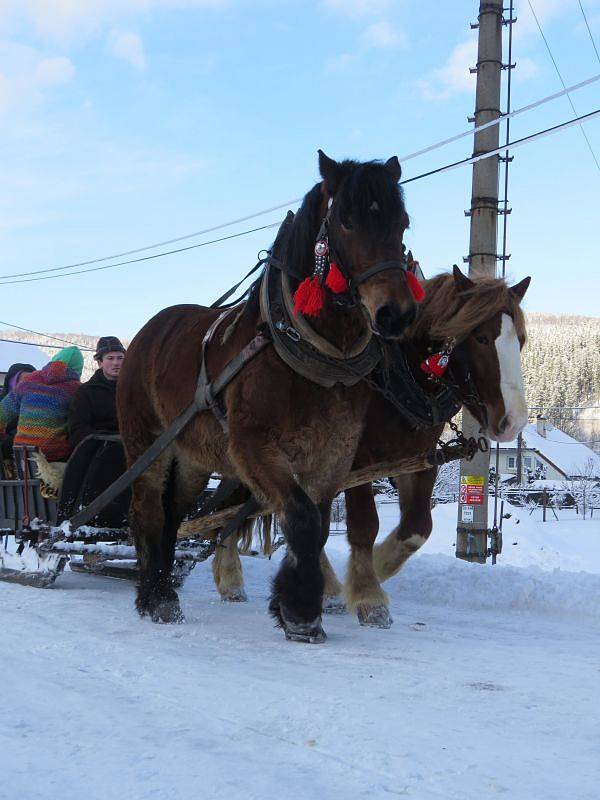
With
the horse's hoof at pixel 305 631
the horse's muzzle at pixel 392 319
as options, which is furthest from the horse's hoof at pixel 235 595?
the horse's muzzle at pixel 392 319

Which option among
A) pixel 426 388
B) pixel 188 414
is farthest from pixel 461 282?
pixel 188 414

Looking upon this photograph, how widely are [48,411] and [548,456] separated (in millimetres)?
65444

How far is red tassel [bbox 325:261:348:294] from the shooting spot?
3.88 meters

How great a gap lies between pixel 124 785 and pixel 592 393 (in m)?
113

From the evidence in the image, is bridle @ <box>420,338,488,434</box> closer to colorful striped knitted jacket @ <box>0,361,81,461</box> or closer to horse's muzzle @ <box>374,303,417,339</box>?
horse's muzzle @ <box>374,303,417,339</box>

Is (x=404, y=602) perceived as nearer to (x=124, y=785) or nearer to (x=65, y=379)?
(x=65, y=379)

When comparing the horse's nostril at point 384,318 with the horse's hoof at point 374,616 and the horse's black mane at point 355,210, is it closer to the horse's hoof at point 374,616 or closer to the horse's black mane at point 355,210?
the horse's black mane at point 355,210

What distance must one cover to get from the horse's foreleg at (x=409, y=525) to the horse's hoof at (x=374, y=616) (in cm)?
60

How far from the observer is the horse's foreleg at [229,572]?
242 inches

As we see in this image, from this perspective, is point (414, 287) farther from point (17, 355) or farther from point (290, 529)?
point (17, 355)

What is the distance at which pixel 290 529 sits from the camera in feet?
12.7

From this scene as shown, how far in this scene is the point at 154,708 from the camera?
9.50ft

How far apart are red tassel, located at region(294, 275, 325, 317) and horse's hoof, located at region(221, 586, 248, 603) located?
2731mm

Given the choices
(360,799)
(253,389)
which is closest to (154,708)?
(360,799)
